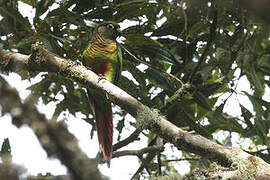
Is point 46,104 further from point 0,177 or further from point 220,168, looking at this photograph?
point 0,177

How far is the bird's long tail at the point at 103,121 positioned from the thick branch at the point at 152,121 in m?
0.64

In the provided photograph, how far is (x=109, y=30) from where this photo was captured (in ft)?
10.7

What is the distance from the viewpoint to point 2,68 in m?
2.34

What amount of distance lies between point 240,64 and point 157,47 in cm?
74

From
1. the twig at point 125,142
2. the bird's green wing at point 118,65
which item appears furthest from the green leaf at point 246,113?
the bird's green wing at point 118,65

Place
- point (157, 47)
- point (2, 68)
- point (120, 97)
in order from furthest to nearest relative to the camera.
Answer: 1. point (157, 47)
2. point (2, 68)
3. point (120, 97)

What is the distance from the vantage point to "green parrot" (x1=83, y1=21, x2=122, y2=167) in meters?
2.95

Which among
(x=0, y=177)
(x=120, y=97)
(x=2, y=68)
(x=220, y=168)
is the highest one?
(x=2, y=68)

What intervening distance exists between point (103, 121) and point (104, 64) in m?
0.51

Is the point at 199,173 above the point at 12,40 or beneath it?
beneath

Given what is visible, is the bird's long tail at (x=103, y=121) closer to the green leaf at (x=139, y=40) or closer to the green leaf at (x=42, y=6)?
the green leaf at (x=139, y=40)

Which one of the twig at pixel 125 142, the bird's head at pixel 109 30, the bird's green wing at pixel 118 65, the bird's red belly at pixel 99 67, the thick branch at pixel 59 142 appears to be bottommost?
the thick branch at pixel 59 142

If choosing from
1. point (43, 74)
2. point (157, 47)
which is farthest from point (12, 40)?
point (157, 47)

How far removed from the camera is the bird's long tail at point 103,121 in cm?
287
